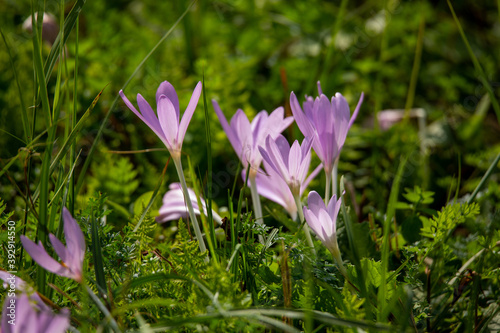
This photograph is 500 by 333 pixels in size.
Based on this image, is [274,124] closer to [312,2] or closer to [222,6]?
[312,2]

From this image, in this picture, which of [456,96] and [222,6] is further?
[222,6]

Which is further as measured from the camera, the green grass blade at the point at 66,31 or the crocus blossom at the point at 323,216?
the green grass blade at the point at 66,31

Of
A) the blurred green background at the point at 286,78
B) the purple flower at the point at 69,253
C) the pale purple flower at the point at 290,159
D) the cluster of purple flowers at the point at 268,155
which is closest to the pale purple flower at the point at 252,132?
the cluster of purple flowers at the point at 268,155

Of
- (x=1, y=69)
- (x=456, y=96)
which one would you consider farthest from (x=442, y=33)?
(x=1, y=69)

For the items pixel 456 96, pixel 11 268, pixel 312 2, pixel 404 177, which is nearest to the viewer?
pixel 11 268

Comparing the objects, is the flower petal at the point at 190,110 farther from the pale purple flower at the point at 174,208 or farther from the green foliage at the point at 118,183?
the green foliage at the point at 118,183

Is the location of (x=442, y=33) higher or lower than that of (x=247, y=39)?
lower

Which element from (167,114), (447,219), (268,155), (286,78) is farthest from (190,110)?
(286,78)
